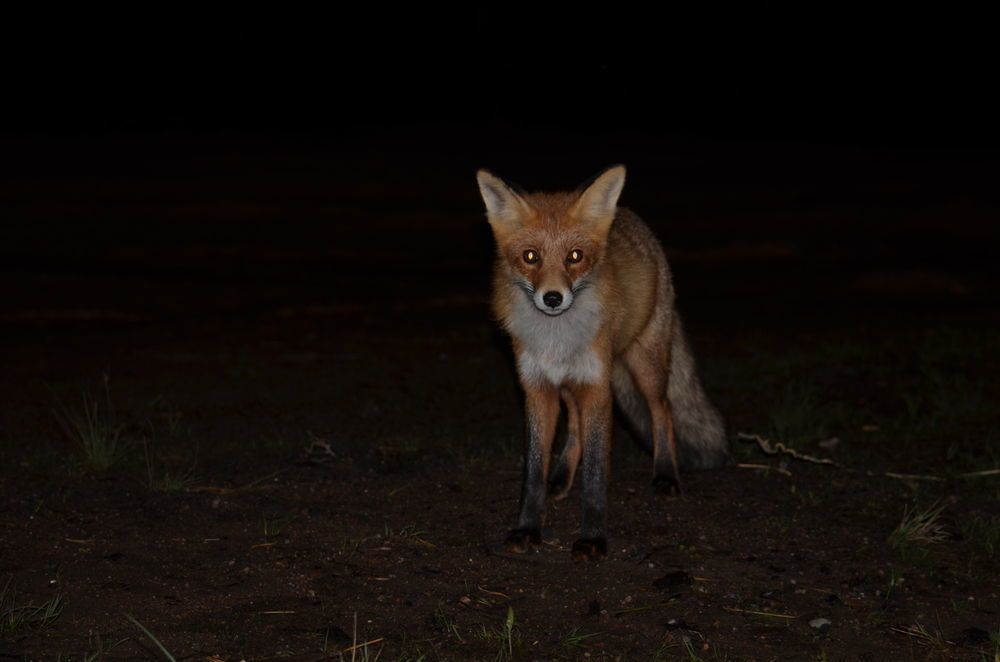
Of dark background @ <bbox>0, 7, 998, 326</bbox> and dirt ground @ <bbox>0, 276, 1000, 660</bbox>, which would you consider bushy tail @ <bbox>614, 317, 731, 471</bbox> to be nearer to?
dirt ground @ <bbox>0, 276, 1000, 660</bbox>

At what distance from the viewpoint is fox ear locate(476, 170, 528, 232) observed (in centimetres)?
388

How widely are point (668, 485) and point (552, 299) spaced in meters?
1.13

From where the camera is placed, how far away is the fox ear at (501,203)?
3875mm

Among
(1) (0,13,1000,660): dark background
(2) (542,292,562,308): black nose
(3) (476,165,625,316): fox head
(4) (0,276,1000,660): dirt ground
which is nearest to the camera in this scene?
(4) (0,276,1000,660): dirt ground

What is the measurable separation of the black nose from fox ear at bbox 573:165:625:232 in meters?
0.39

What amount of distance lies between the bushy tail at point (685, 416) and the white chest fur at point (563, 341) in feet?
2.42

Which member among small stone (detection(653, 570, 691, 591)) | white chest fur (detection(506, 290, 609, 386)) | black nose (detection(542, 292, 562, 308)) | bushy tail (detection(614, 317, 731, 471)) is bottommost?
small stone (detection(653, 570, 691, 591))

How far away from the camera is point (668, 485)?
441 cm

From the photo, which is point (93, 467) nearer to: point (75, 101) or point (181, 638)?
point (181, 638)

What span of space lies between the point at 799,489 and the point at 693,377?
0.65m

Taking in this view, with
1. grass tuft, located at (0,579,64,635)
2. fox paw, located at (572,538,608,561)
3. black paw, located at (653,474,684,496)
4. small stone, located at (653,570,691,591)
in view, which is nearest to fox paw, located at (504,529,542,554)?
fox paw, located at (572,538,608,561)

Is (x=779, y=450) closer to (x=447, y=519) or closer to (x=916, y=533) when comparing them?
(x=916, y=533)

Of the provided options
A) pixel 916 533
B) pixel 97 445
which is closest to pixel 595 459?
pixel 916 533

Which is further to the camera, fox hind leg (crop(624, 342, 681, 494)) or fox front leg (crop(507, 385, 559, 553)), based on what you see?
fox hind leg (crop(624, 342, 681, 494))
